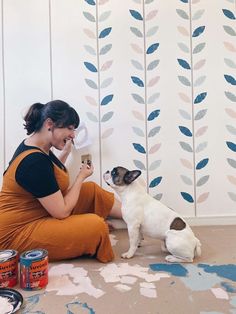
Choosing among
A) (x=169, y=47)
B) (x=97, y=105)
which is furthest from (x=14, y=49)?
(x=169, y=47)

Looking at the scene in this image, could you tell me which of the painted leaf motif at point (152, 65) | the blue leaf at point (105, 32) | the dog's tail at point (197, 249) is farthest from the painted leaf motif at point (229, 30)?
the dog's tail at point (197, 249)

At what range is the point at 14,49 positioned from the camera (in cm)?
178

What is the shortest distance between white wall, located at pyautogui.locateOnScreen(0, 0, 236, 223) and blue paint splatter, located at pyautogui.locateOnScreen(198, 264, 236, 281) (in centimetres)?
59

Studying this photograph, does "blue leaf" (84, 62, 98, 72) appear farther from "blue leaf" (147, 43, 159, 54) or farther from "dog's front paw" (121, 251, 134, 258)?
"dog's front paw" (121, 251, 134, 258)

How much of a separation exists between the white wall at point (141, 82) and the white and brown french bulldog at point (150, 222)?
413mm

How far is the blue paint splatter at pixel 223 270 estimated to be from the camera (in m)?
1.18

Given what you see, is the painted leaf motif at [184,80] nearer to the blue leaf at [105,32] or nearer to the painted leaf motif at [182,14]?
the painted leaf motif at [182,14]

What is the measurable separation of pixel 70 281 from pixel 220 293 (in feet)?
1.85

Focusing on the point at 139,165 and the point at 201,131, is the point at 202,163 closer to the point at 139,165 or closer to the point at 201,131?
the point at 201,131

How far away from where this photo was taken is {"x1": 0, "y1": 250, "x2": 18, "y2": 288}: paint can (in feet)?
3.55

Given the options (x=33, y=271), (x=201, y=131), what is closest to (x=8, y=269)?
(x=33, y=271)

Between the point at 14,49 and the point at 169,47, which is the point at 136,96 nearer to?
the point at 169,47

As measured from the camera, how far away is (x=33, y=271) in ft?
3.54

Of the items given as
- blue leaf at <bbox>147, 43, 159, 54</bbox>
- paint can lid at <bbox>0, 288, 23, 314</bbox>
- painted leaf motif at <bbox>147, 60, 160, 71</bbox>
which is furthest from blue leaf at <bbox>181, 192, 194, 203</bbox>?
paint can lid at <bbox>0, 288, 23, 314</bbox>
